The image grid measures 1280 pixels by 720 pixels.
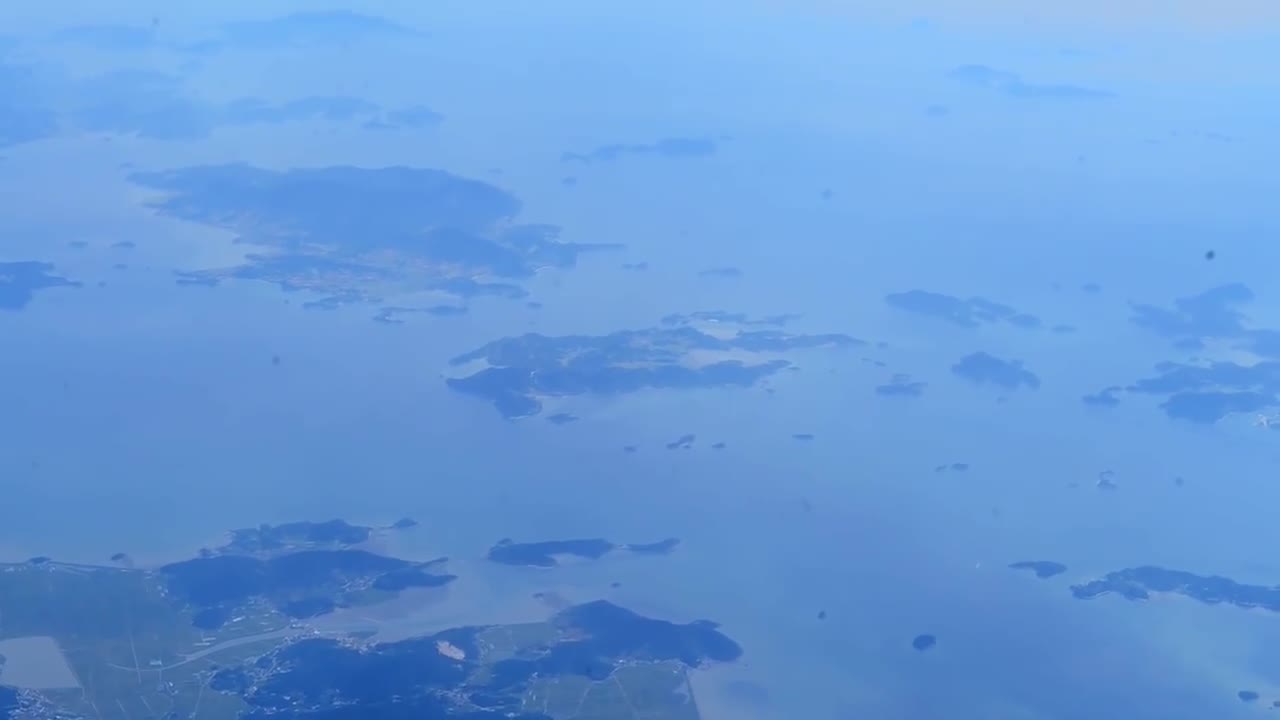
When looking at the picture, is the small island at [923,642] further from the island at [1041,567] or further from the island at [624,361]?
the island at [624,361]

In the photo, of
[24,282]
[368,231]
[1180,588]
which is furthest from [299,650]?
[368,231]

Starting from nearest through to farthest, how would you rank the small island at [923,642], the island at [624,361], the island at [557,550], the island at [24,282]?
the small island at [923,642], the island at [557,550], the island at [624,361], the island at [24,282]

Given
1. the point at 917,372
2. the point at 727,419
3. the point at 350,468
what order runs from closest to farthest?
the point at 350,468
the point at 727,419
the point at 917,372

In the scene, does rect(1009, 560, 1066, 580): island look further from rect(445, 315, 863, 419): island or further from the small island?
rect(445, 315, 863, 419): island

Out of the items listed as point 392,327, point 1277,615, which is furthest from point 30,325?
point 1277,615

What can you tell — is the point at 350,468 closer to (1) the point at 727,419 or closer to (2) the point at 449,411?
(2) the point at 449,411

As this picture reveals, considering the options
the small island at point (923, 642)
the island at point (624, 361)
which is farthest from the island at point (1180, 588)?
the island at point (624, 361)

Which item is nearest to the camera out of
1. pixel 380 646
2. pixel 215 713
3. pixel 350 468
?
pixel 215 713
